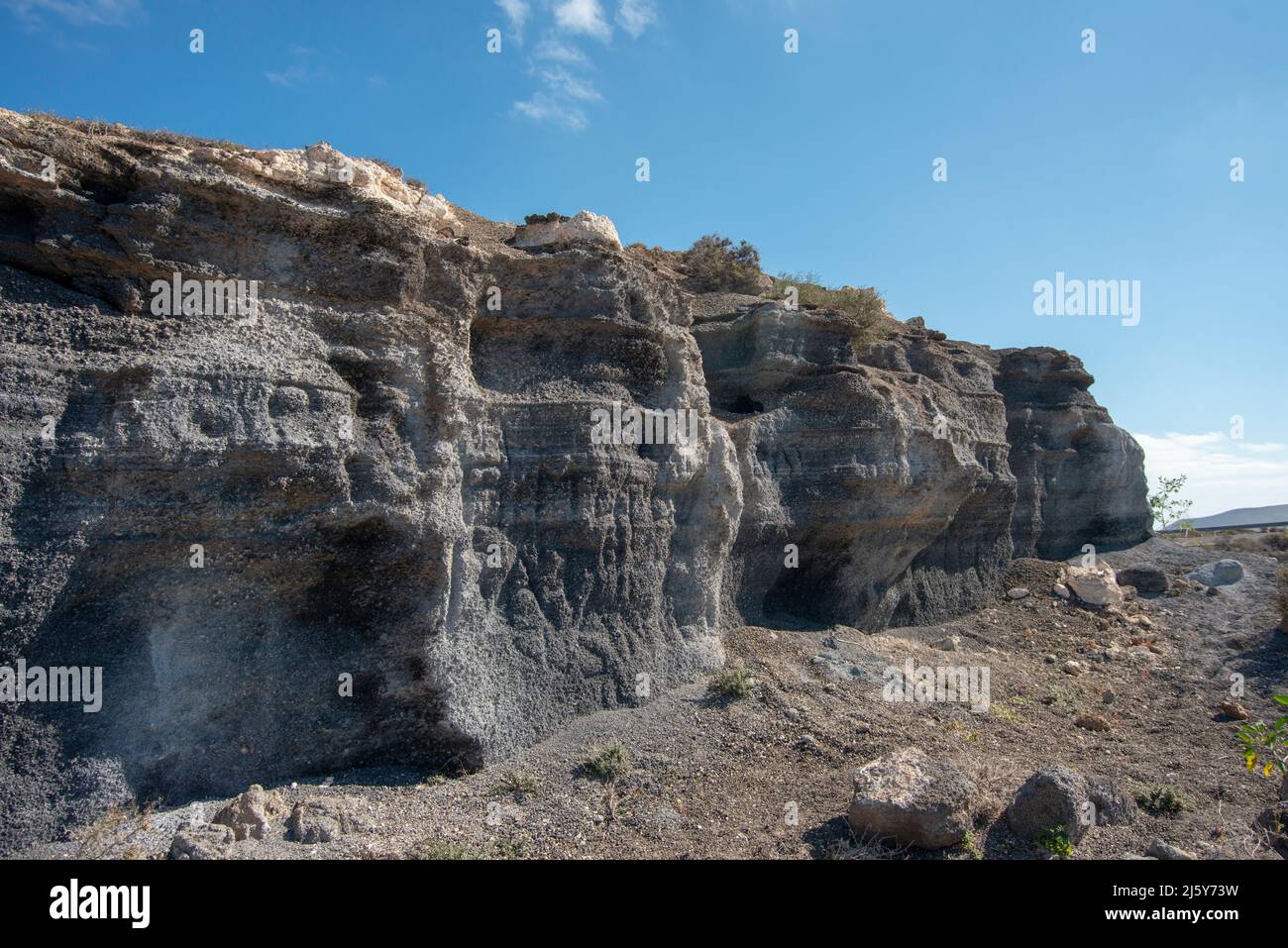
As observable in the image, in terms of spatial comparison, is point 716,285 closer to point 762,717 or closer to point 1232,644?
point 762,717

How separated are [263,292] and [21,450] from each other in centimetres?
222

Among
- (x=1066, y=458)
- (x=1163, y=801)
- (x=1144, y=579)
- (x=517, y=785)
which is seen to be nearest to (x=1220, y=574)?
(x=1144, y=579)

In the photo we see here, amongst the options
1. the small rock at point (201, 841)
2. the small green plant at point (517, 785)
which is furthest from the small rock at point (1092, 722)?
the small rock at point (201, 841)

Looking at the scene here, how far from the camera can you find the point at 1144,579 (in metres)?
17.4

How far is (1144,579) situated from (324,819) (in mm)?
17685

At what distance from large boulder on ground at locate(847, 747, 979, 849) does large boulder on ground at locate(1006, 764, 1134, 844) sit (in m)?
0.45

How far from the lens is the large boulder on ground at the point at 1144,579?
17188mm

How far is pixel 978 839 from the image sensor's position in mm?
6793

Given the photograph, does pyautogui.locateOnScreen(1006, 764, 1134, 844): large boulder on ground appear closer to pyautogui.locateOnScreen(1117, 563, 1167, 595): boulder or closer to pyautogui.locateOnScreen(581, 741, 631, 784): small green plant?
pyautogui.locateOnScreen(581, 741, 631, 784): small green plant

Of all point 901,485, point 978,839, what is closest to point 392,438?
point 978,839

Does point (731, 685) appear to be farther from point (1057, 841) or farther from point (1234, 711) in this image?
point (1234, 711)

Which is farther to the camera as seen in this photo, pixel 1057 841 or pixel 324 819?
pixel 1057 841

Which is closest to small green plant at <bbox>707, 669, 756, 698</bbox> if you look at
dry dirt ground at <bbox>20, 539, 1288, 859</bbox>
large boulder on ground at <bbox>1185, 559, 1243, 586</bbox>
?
dry dirt ground at <bbox>20, 539, 1288, 859</bbox>

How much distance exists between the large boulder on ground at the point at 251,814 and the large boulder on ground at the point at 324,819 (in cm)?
16
